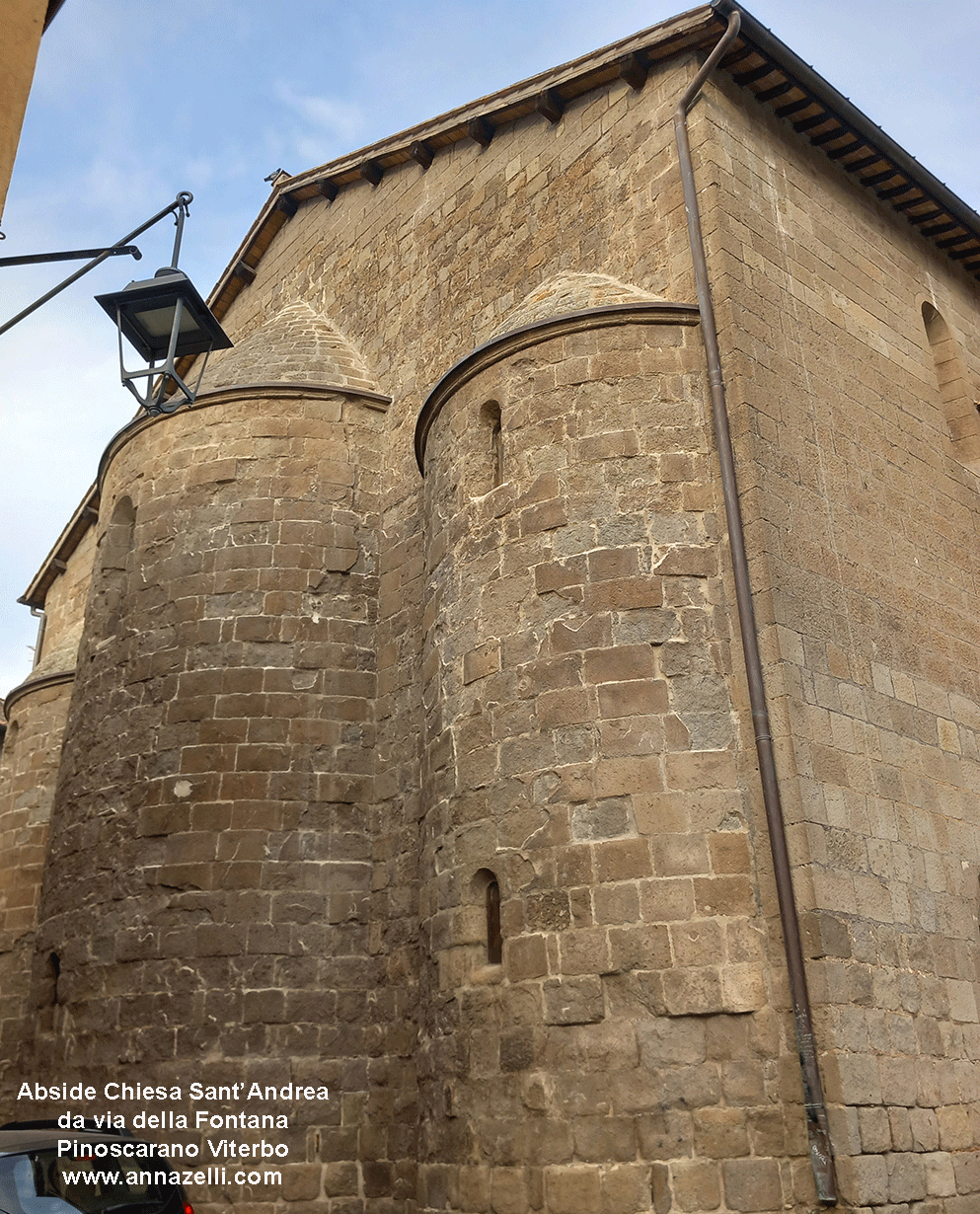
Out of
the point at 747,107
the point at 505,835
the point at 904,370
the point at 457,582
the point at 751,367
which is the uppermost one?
the point at 747,107

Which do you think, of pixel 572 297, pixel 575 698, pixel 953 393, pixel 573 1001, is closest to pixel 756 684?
pixel 575 698

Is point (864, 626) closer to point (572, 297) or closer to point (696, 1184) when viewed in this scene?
point (572, 297)

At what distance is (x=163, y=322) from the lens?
6.69m

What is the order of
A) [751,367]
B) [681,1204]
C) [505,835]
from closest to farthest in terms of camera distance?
[681,1204] < [505,835] < [751,367]

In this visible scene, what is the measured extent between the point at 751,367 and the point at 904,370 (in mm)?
2978

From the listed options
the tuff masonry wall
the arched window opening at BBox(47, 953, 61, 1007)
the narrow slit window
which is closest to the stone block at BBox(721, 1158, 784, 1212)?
the tuff masonry wall

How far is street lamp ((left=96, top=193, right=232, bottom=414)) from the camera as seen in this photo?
6.52 m

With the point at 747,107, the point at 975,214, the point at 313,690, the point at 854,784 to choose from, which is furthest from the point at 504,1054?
the point at 975,214

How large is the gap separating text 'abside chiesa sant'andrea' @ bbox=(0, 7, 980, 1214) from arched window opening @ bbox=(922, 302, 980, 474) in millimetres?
76

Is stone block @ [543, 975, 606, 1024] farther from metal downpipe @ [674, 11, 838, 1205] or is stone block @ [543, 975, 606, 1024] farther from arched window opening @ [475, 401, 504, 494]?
arched window opening @ [475, 401, 504, 494]

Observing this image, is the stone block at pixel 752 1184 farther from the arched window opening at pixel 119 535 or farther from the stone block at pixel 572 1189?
the arched window opening at pixel 119 535

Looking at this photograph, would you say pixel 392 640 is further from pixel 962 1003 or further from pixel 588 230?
pixel 962 1003

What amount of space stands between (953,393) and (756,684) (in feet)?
18.5

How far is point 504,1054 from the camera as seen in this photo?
289 inches
